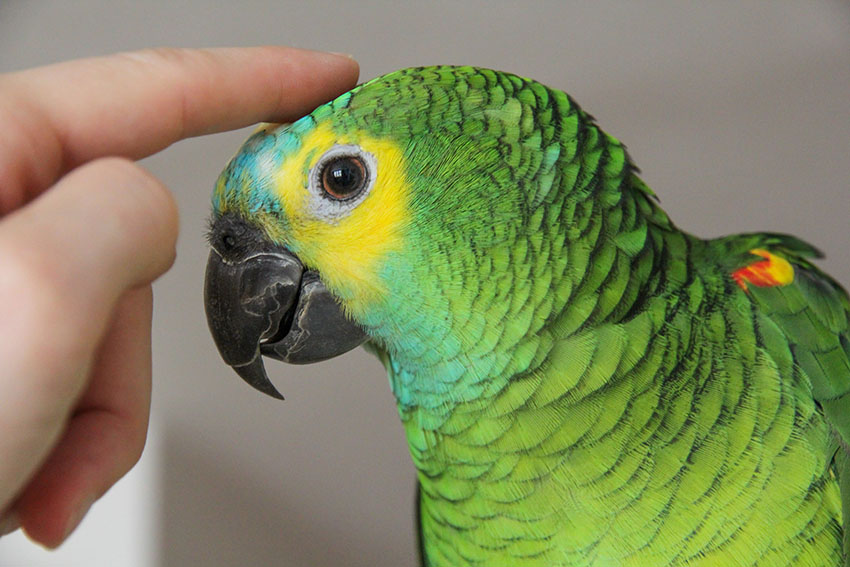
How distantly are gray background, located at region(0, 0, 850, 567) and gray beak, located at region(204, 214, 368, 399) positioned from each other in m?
0.70

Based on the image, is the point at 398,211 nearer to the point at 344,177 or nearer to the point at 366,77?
the point at 344,177

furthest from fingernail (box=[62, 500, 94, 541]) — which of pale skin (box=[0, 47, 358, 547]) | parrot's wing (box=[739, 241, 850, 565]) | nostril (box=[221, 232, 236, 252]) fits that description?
parrot's wing (box=[739, 241, 850, 565])

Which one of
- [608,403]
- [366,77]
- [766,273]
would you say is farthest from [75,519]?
[366,77]

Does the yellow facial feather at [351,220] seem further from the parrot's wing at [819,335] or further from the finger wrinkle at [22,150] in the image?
the parrot's wing at [819,335]

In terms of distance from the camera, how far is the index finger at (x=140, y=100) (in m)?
0.54

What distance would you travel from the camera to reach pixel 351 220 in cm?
71

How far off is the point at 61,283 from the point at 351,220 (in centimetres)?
37

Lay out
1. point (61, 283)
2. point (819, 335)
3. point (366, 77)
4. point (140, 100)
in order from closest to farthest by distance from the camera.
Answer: point (61, 283)
point (140, 100)
point (819, 335)
point (366, 77)

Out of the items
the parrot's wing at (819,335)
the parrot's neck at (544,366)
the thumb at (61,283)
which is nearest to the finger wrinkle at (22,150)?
the thumb at (61,283)

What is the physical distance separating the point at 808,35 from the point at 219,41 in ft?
5.28

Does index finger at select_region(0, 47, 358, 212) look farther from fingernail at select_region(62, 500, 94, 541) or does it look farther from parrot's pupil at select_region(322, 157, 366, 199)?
fingernail at select_region(62, 500, 94, 541)

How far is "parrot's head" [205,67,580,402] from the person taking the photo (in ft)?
2.28

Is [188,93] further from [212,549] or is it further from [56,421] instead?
[212,549]

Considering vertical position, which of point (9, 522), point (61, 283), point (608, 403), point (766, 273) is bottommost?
point (9, 522)
